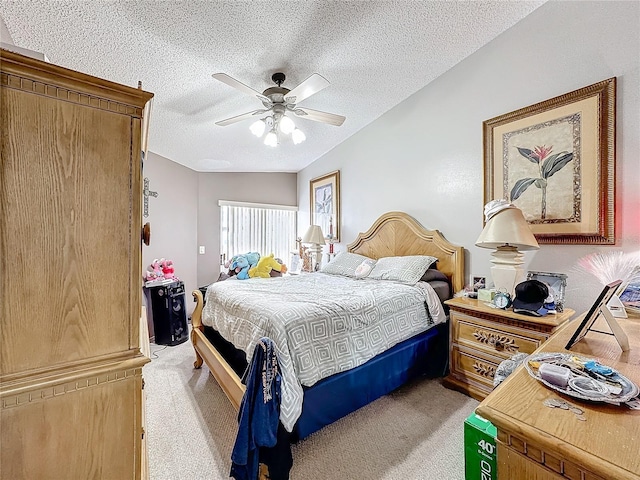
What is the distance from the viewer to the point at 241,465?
135cm

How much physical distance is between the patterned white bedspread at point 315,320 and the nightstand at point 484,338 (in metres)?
0.27

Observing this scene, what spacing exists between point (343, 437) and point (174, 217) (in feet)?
11.8

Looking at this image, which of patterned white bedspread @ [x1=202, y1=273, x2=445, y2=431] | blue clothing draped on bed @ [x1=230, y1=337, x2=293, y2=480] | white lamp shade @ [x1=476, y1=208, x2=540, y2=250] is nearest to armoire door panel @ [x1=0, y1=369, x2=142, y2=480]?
blue clothing draped on bed @ [x1=230, y1=337, x2=293, y2=480]

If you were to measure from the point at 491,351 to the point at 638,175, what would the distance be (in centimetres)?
149

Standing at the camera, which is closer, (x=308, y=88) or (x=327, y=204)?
(x=308, y=88)

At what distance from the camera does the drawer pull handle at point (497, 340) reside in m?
1.95

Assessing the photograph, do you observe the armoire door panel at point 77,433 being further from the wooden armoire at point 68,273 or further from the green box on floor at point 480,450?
the green box on floor at point 480,450

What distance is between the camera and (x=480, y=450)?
1.33 meters

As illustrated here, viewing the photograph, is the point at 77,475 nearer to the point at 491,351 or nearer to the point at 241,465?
the point at 241,465

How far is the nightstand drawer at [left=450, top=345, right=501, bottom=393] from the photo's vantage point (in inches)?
82.3

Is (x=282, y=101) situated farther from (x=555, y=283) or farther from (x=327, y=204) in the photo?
(x=555, y=283)

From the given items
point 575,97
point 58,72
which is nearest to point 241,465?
point 58,72

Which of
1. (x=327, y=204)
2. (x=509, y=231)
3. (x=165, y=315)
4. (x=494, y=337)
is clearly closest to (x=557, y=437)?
(x=494, y=337)

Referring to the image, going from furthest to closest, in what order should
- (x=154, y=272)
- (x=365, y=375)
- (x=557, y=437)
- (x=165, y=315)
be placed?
(x=154, y=272) < (x=165, y=315) < (x=365, y=375) < (x=557, y=437)
